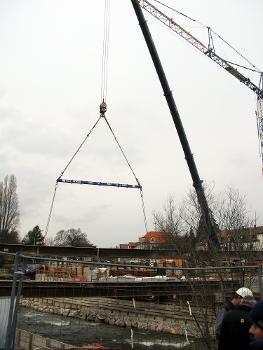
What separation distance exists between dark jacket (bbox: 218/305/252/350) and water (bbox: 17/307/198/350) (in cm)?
1565

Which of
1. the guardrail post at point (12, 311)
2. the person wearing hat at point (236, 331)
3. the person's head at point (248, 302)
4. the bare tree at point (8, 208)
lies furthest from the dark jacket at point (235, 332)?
the bare tree at point (8, 208)

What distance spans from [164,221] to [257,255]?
17440mm

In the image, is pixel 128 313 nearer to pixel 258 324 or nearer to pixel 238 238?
pixel 238 238

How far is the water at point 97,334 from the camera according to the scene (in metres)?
21.1

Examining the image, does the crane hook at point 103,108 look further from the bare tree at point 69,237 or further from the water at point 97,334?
the bare tree at point 69,237

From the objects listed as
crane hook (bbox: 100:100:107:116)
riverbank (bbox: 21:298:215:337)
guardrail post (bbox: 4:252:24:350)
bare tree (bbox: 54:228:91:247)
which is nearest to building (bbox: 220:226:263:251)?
riverbank (bbox: 21:298:215:337)

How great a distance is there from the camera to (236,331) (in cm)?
438

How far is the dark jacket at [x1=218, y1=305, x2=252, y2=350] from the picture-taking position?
14.3ft

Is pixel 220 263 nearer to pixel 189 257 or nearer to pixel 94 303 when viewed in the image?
pixel 189 257

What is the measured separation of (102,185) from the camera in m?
33.2

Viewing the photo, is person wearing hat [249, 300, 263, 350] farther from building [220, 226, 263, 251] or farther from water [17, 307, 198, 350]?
building [220, 226, 263, 251]

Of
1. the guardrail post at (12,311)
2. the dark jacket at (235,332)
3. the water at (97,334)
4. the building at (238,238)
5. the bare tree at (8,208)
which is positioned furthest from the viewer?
the bare tree at (8,208)

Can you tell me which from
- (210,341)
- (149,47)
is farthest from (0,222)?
(210,341)

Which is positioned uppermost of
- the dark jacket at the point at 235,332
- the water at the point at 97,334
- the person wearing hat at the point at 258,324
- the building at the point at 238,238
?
the building at the point at 238,238
